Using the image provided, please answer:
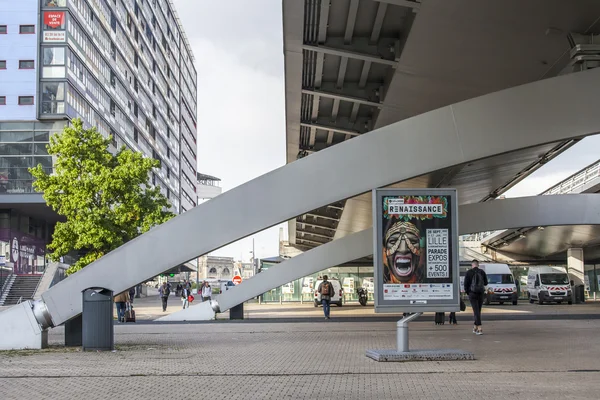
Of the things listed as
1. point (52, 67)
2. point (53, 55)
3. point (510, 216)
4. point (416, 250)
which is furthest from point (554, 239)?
point (416, 250)

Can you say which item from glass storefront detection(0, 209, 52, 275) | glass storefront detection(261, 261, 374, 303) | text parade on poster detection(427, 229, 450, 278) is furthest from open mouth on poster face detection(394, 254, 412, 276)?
glass storefront detection(0, 209, 52, 275)

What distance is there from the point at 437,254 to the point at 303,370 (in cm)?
281

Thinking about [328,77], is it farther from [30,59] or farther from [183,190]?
[183,190]

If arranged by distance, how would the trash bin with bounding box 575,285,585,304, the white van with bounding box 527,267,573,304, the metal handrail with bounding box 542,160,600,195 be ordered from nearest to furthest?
1. the metal handrail with bounding box 542,160,600,195
2. the white van with bounding box 527,267,573,304
3. the trash bin with bounding box 575,285,585,304

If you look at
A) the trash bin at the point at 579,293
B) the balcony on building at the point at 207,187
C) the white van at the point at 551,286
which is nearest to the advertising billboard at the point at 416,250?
the white van at the point at 551,286

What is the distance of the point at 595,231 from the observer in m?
39.4

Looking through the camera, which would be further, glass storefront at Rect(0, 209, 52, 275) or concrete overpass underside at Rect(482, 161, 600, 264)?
glass storefront at Rect(0, 209, 52, 275)

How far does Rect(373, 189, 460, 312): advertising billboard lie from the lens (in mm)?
11766

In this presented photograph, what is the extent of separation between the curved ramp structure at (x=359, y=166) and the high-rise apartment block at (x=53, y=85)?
37.0m

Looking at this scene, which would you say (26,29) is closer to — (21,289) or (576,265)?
(21,289)

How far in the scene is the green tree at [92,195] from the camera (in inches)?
1394

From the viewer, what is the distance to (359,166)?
43.4ft

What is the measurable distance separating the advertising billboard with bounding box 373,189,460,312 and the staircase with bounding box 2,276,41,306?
3796 cm

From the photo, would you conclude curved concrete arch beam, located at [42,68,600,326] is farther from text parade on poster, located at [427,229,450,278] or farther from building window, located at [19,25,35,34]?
building window, located at [19,25,35,34]
